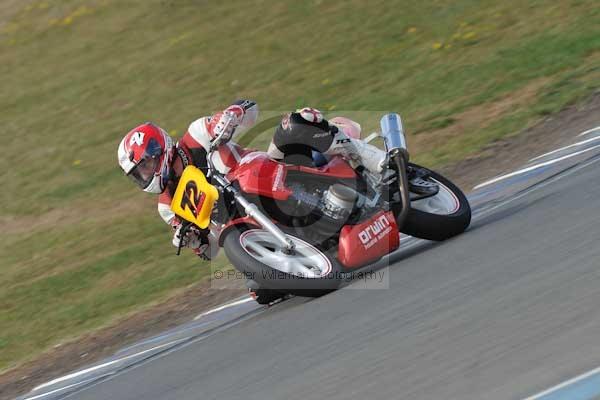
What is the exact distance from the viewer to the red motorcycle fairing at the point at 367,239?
705 cm

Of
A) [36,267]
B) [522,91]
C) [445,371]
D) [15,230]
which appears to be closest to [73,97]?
[15,230]

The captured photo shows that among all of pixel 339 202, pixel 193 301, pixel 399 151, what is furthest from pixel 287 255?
pixel 193 301

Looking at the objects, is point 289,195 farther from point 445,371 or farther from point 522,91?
point 522,91

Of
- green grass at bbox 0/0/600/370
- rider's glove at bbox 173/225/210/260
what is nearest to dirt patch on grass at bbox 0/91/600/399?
green grass at bbox 0/0/600/370

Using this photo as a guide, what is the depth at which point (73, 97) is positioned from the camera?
22.3m

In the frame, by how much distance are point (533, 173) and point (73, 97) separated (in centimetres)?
1506

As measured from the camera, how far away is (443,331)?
516cm

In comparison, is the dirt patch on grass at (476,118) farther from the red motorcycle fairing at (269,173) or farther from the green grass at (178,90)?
the red motorcycle fairing at (269,173)

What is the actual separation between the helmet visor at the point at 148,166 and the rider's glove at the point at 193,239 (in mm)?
437

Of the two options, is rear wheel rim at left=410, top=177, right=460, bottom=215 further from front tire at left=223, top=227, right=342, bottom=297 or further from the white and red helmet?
the white and red helmet

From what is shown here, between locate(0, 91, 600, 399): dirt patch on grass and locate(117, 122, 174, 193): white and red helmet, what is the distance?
5.73ft

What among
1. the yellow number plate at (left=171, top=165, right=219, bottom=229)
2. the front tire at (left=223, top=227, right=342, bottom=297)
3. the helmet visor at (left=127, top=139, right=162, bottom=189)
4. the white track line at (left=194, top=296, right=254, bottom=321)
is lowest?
the white track line at (left=194, top=296, right=254, bottom=321)

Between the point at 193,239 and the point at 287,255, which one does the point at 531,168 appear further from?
the point at 193,239

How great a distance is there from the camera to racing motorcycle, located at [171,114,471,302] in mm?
6969
